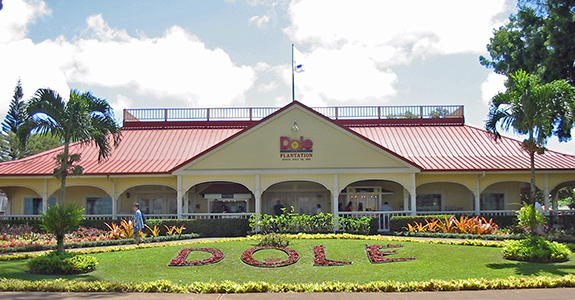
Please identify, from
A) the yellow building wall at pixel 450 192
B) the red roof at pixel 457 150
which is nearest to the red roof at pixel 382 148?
the red roof at pixel 457 150

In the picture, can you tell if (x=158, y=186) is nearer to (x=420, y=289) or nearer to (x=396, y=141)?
(x=396, y=141)

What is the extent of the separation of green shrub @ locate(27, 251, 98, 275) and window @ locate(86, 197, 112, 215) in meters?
14.2

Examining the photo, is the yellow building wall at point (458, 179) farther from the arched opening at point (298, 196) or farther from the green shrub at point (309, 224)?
the arched opening at point (298, 196)

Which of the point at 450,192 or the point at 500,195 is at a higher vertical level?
the point at 450,192

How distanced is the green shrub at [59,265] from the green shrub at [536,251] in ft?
39.2

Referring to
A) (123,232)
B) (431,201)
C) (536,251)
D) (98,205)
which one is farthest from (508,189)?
(98,205)

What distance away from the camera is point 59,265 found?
47.3 feet

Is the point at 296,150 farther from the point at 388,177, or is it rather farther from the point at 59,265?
the point at 59,265

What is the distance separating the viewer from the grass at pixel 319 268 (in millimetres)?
13805

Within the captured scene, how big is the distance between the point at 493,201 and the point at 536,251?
14.0 metres

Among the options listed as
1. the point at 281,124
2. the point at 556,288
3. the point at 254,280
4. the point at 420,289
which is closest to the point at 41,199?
the point at 281,124

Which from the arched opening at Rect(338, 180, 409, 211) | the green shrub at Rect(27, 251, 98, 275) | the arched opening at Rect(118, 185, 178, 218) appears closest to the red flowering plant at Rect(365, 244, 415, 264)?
the green shrub at Rect(27, 251, 98, 275)

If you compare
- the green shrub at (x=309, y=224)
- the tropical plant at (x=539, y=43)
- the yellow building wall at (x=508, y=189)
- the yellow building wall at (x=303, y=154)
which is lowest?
the green shrub at (x=309, y=224)

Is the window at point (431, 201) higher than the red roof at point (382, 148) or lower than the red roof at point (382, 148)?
lower
